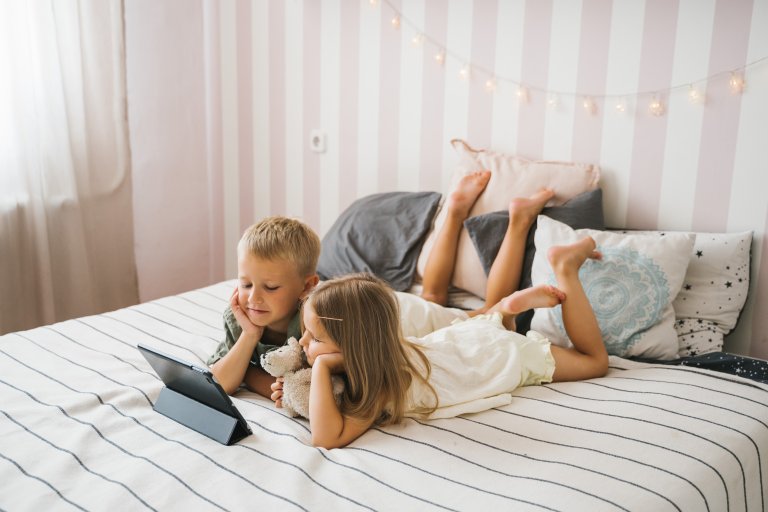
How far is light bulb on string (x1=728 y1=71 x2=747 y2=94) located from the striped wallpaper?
1 centimetres

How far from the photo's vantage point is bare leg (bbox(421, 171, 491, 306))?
7.27ft

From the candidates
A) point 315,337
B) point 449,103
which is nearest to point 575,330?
point 315,337

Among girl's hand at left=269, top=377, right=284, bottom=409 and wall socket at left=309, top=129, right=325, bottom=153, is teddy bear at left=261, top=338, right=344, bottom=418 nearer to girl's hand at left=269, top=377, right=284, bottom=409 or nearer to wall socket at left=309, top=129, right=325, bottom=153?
girl's hand at left=269, top=377, right=284, bottom=409

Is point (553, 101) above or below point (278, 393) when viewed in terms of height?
above

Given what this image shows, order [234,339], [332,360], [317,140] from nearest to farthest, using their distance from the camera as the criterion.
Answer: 1. [332,360]
2. [234,339]
3. [317,140]

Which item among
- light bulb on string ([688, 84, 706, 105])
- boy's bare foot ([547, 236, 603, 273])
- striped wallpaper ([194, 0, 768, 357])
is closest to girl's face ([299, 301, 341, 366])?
boy's bare foot ([547, 236, 603, 273])

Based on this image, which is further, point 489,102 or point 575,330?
point 489,102

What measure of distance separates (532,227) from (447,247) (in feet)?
0.87

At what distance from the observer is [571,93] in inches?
88.8

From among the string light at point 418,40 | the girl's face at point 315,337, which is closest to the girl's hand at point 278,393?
the girl's face at point 315,337

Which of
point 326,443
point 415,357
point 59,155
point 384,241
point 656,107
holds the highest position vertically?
point 656,107

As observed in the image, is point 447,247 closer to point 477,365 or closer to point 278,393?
point 477,365

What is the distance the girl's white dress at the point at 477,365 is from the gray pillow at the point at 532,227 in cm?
27

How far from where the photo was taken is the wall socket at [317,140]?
289cm
